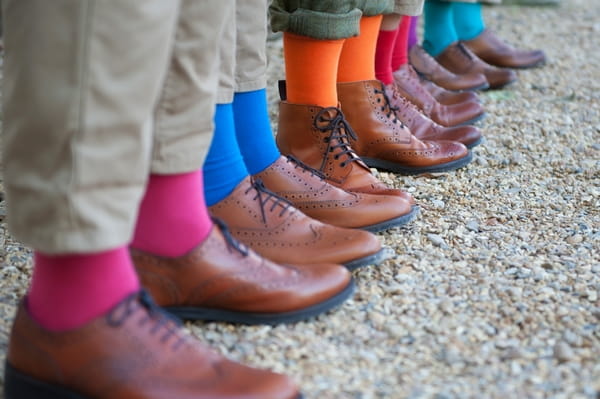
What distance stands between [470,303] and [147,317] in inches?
24.8

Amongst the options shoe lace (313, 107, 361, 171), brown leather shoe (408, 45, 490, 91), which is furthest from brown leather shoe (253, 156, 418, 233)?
brown leather shoe (408, 45, 490, 91)

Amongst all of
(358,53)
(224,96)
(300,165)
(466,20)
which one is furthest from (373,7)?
(466,20)

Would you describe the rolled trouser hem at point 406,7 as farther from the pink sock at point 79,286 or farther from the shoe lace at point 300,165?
the pink sock at point 79,286

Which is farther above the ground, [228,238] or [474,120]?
[228,238]

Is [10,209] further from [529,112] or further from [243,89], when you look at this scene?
[529,112]

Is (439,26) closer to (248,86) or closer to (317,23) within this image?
(317,23)

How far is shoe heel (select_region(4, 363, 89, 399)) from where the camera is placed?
98cm

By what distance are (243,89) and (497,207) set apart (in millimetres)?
755

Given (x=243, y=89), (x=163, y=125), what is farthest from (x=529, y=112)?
(x=163, y=125)

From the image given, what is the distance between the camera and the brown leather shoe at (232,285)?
119 centimetres

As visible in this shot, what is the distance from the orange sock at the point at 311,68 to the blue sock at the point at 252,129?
22 centimetres

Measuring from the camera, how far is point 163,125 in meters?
1.03

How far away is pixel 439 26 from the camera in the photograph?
3.11 m

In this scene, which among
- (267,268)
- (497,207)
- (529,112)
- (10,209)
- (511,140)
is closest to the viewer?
(10,209)
